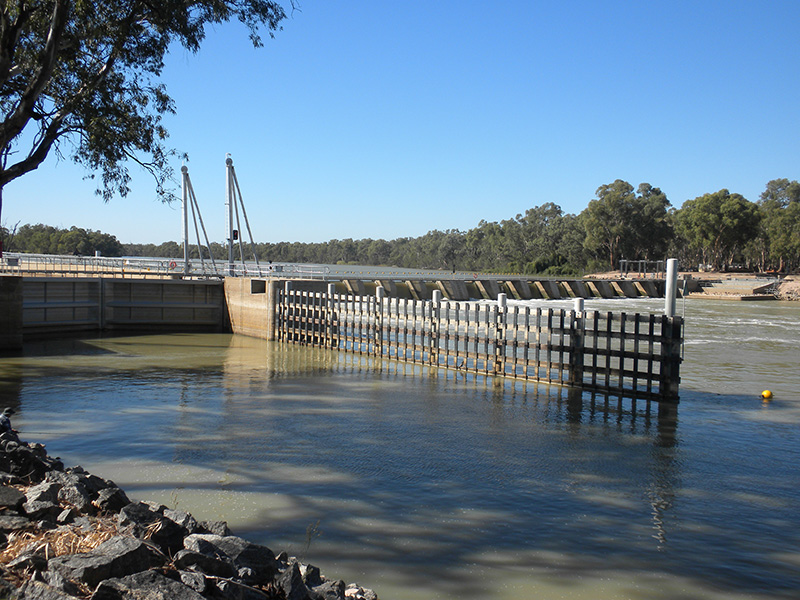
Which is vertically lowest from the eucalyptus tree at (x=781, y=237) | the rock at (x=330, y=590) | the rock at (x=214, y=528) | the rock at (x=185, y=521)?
the rock at (x=330, y=590)

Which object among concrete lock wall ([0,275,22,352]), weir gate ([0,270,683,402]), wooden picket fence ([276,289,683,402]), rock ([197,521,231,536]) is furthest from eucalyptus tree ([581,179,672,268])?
rock ([197,521,231,536])

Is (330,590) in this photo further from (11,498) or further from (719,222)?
(719,222)

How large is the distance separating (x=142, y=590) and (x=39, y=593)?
620mm

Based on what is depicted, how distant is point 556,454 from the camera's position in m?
11.2

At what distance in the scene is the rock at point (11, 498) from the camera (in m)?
5.81

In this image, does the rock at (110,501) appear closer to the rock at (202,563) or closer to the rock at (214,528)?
the rock at (214,528)

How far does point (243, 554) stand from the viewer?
17.2ft

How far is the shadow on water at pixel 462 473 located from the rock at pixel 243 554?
Result: 1607 mm

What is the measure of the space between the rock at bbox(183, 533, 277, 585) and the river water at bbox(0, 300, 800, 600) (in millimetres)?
1558

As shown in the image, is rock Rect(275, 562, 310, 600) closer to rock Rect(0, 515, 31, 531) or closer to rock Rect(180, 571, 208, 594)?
rock Rect(180, 571, 208, 594)

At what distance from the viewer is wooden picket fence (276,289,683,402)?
1580 cm

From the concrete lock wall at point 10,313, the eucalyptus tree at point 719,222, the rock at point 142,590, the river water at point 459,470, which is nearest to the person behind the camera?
the rock at point 142,590

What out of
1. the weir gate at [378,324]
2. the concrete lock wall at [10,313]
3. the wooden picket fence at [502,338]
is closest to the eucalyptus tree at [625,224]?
the weir gate at [378,324]

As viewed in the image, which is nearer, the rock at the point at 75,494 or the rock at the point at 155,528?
the rock at the point at 155,528
